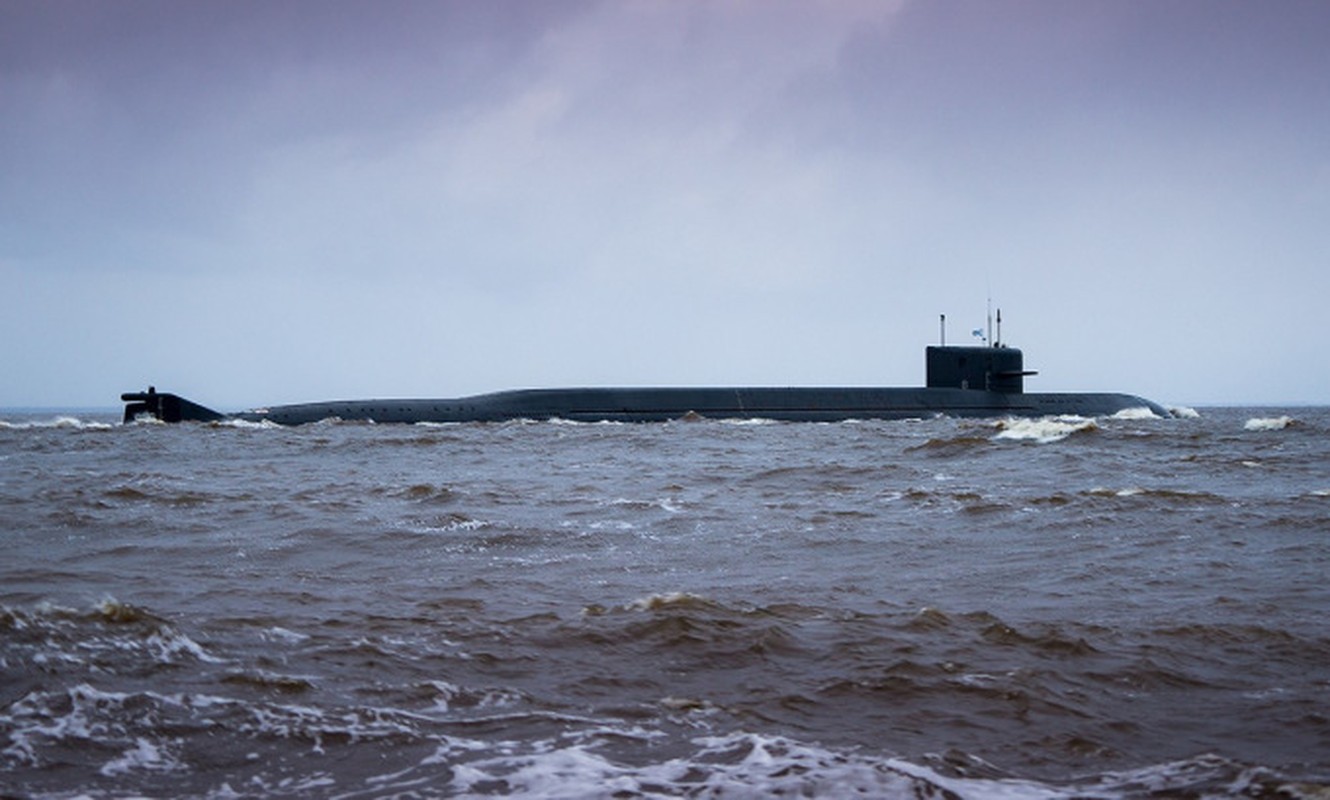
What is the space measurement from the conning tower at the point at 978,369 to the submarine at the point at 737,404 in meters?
0.05

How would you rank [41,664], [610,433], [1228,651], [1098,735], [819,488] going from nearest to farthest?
[1098,735]
[41,664]
[1228,651]
[819,488]
[610,433]

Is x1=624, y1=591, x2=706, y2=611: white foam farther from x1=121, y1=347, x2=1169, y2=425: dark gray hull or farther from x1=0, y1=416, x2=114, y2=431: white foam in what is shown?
x1=0, y1=416, x2=114, y2=431: white foam

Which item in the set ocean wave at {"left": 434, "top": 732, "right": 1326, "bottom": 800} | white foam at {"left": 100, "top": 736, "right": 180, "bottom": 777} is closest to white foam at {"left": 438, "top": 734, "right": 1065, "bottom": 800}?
ocean wave at {"left": 434, "top": 732, "right": 1326, "bottom": 800}

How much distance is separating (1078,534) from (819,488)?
21.2 feet

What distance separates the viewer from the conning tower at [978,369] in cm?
5388

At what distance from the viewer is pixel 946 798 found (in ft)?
15.6

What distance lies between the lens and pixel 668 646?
7438 millimetres

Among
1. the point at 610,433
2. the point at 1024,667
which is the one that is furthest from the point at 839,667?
the point at 610,433

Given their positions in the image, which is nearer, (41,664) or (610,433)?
(41,664)

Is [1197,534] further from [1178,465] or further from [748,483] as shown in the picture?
[1178,465]

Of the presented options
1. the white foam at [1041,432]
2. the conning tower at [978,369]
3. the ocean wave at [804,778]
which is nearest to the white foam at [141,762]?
the ocean wave at [804,778]

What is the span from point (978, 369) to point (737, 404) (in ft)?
43.1

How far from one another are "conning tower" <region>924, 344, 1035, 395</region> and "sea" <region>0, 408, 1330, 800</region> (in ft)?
123

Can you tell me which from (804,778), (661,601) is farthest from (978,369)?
(804,778)
